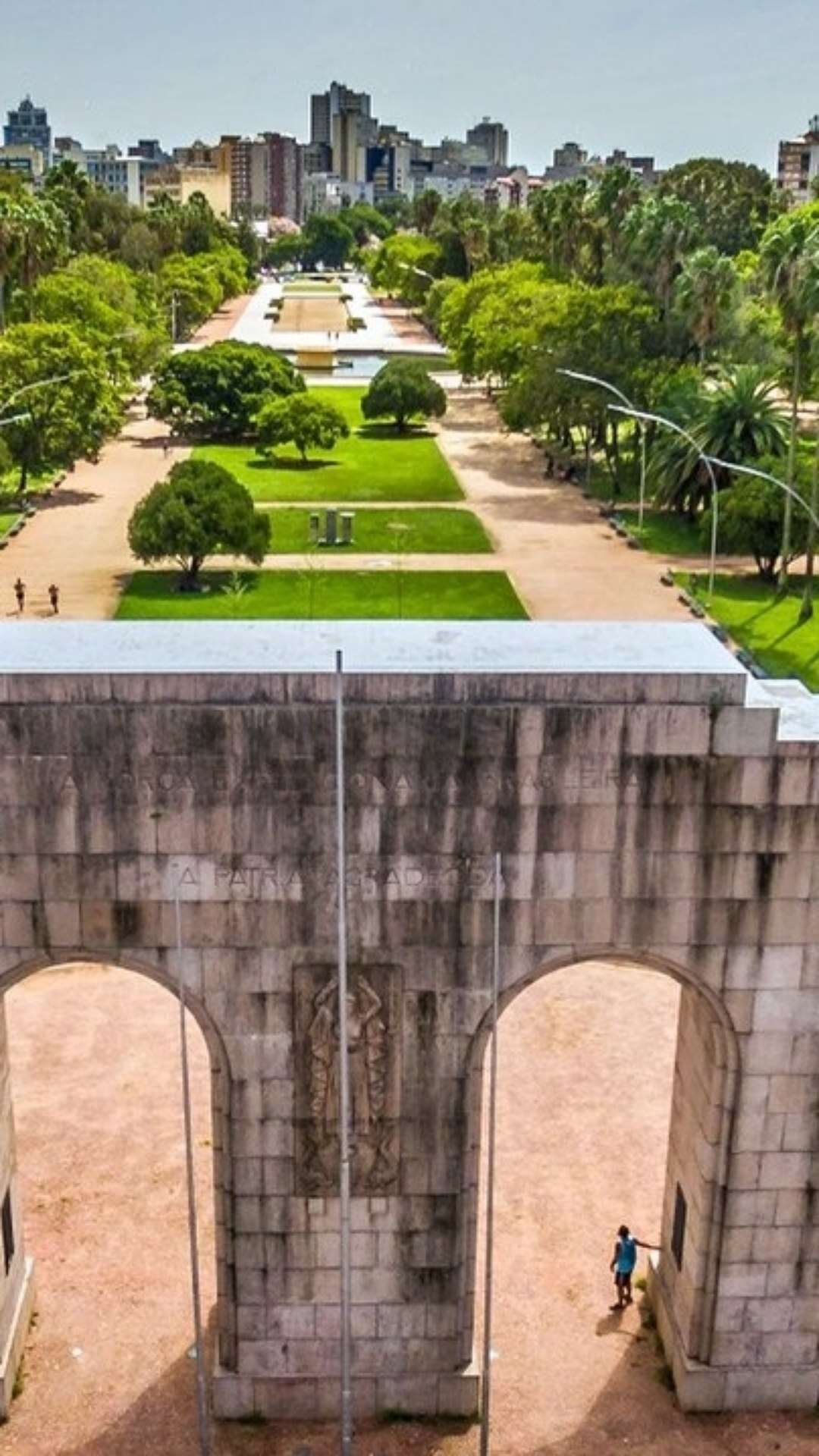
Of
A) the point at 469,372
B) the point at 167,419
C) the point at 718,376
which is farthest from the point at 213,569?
the point at 469,372

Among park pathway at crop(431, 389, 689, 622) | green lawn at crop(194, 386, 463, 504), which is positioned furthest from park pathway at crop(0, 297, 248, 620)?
park pathway at crop(431, 389, 689, 622)

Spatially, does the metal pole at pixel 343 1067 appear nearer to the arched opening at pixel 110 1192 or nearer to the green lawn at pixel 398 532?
the arched opening at pixel 110 1192

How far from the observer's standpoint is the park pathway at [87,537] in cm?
5662

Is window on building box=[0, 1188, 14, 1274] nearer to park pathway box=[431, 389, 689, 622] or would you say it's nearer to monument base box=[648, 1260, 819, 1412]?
monument base box=[648, 1260, 819, 1412]

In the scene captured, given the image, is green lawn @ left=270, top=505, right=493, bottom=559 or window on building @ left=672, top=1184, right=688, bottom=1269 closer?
window on building @ left=672, top=1184, right=688, bottom=1269

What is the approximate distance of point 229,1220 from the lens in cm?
1955

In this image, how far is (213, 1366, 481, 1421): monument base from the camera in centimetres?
2009

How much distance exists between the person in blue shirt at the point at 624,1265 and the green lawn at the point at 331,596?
108ft

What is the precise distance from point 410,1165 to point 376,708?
607cm

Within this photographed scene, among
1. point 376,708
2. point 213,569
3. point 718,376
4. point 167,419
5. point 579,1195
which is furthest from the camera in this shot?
point 167,419

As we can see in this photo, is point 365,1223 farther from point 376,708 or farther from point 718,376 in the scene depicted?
point 718,376

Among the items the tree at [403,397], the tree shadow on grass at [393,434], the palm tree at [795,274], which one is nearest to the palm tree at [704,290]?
the palm tree at [795,274]

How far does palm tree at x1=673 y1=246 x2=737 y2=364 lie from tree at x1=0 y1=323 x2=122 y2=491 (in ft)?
93.3

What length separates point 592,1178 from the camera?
25.5 meters
